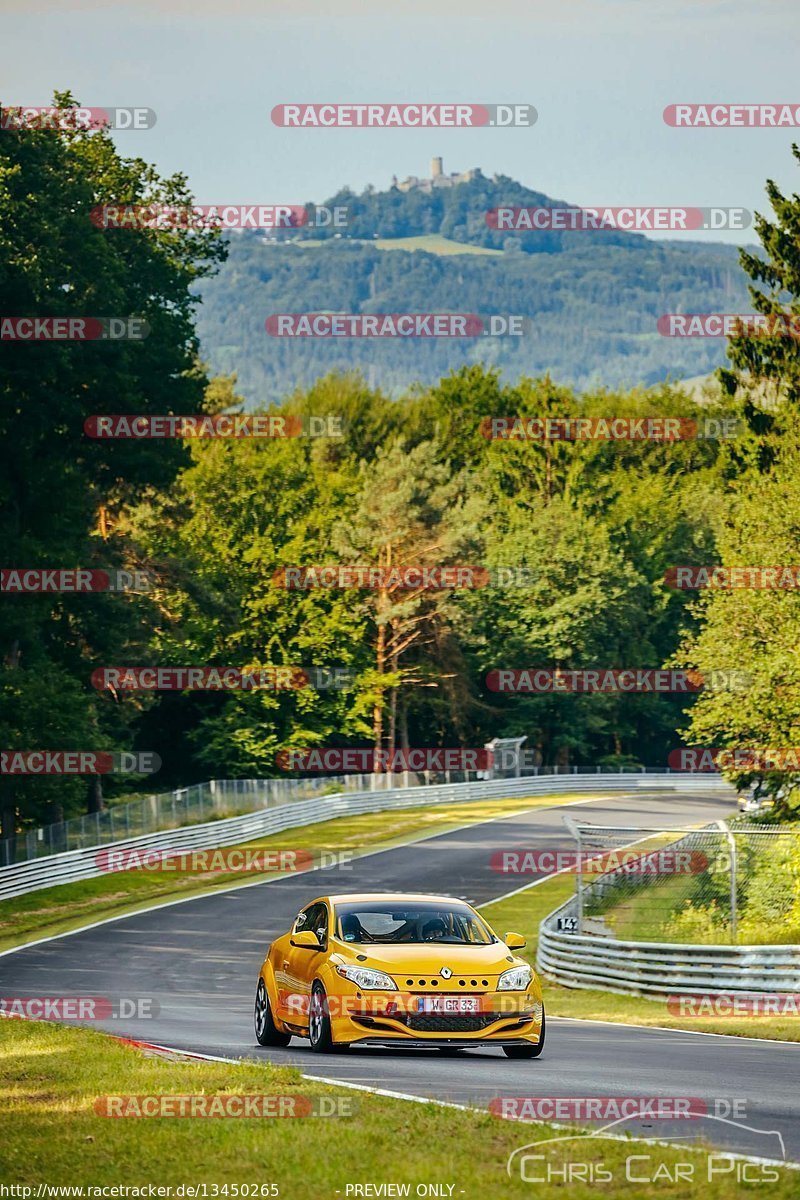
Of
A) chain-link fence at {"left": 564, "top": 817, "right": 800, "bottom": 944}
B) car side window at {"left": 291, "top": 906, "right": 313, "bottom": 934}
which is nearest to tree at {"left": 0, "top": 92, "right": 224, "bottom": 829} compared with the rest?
chain-link fence at {"left": 564, "top": 817, "right": 800, "bottom": 944}

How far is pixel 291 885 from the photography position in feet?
147

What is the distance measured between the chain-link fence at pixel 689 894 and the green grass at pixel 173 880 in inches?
489

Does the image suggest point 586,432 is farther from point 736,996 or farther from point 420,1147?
point 420,1147

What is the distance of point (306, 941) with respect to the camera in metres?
15.7

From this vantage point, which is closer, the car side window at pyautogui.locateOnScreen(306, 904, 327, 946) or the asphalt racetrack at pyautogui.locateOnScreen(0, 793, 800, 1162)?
the asphalt racetrack at pyautogui.locateOnScreen(0, 793, 800, 1162)

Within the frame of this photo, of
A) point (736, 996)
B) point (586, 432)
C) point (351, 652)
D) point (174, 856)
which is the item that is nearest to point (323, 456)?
point (586, 432)

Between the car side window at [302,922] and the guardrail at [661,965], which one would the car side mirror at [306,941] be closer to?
the car side window at [302,922]

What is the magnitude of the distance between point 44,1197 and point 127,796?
198ft

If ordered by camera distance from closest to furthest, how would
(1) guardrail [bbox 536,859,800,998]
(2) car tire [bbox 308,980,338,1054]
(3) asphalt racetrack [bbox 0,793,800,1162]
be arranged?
(3) asphalt racetrack [bbox 0,793,800,1162] → (2) car tire [bbox 308,980,338,1054] → (1) guardrail [bbox 536,859,800,998]

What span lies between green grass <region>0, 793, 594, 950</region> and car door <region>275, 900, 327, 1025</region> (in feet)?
64.9

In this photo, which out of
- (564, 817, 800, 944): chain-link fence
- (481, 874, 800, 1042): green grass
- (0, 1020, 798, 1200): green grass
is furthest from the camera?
(564, 817, 800, 944): chain-link fence

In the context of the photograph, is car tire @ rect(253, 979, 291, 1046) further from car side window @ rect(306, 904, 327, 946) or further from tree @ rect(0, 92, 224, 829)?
tree @ rect(0, 92, 224, 829)

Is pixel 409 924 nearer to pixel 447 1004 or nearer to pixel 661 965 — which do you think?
pixel 447 1004

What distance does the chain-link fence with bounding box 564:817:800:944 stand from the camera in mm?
27984
